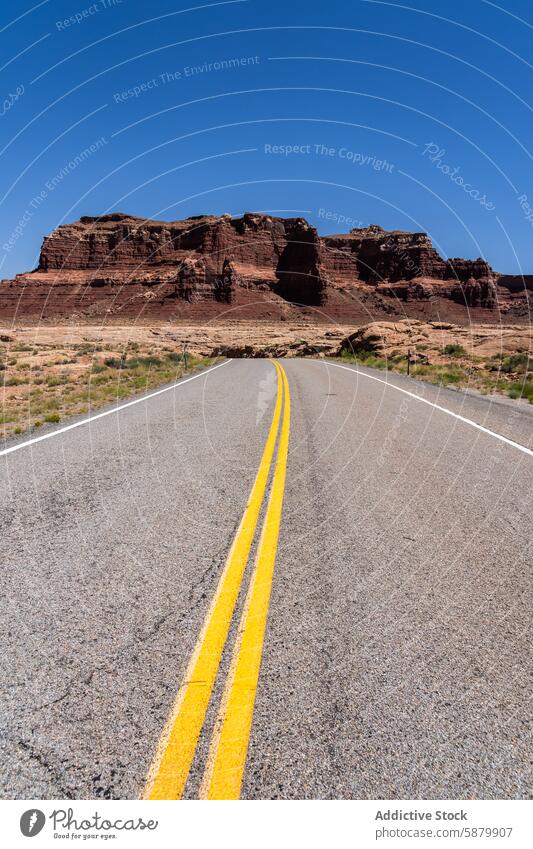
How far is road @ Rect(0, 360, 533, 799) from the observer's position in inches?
83.7

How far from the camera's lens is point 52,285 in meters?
117

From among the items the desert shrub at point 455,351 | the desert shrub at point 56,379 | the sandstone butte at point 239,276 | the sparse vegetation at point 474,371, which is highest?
the sandstone butte at point 239,276

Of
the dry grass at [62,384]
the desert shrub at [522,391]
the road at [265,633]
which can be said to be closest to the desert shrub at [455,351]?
the desert shrub at [522,391]

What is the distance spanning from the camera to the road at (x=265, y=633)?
6.98 feet

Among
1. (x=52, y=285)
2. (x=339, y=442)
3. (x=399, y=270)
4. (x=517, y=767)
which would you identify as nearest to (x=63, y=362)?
(x=339, y=442)

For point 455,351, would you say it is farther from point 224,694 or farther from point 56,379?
point 224,694
